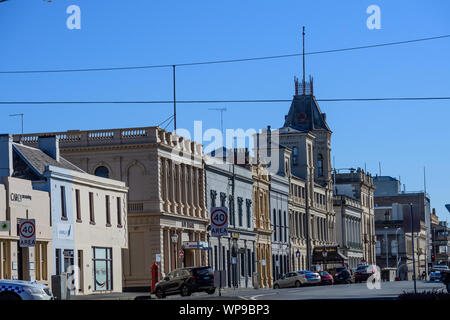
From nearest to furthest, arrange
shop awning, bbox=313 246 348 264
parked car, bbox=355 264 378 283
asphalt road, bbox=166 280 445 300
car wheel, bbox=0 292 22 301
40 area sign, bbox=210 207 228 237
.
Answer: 1. car wheel, bbox=0 292 22 301
2. 40 area sign, bbox=210 207 228 237
3. asphalt road, bbox=166 280 445 300
4. parked car, bbox=355 264 378 283
5. shop awning, bbox=313 246 348 264

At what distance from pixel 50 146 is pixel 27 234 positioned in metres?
27.2

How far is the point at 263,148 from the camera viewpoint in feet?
327

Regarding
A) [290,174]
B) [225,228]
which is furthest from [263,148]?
[225,228]

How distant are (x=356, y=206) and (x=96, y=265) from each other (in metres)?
81.7

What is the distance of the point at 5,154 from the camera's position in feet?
171

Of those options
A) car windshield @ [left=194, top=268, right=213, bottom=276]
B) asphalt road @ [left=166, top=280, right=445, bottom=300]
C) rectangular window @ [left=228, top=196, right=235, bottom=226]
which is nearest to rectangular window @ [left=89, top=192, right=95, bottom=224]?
car windshield @ [left=194, top=268, right=213, bottom=276]

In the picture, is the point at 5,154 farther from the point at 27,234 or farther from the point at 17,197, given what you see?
the point at 27,234

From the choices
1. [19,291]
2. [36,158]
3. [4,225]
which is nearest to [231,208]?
[36,158]

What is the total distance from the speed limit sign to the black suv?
19100 mm

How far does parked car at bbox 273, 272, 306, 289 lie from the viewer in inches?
2785

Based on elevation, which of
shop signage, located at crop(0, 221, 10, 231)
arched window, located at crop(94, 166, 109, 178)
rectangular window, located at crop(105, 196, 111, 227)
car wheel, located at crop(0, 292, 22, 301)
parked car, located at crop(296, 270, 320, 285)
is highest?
arched window, located at crop(94, 166, 109, 178)

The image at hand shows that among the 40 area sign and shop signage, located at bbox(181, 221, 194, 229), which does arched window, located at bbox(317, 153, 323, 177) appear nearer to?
shop signage, located at bbox(181, 221, 194, 229)

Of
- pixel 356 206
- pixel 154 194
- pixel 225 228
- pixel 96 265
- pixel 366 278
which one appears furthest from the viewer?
pixel 356 206
